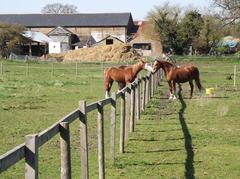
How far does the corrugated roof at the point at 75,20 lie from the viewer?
405 feet

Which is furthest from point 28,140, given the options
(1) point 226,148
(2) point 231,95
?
(2) point 231,95

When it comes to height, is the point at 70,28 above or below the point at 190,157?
above

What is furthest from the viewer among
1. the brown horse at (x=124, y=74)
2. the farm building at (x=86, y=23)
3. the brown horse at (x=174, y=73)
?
the farm building at (x=86, y=23)

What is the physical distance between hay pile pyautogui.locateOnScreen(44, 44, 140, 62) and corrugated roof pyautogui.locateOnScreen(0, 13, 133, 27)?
3837 centimetres

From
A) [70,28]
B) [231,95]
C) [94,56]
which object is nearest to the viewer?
[231,95]

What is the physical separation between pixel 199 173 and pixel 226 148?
8.81ft

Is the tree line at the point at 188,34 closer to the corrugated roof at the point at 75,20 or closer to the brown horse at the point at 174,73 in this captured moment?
the corrugated roof at the point at 75,20

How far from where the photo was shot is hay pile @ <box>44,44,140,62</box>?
80.8 meters

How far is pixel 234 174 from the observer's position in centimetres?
941

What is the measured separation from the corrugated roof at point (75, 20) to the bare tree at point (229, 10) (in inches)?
2536

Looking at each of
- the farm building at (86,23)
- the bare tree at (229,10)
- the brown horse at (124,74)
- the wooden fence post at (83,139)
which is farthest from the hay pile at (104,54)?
the wooden fence post at (83,139)

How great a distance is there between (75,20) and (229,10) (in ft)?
231

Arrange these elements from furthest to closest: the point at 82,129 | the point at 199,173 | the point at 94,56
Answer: the point at 94,56 < the point at 199,173 < the point at 82,129

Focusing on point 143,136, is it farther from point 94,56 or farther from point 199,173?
point 94,56
